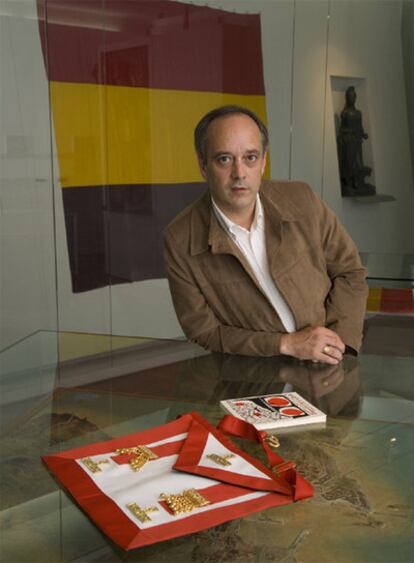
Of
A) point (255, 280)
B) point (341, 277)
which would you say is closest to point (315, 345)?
point (255, 280)

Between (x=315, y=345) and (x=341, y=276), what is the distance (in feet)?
1.47

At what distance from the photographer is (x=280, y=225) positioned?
237 cm

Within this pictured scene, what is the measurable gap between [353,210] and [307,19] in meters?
1.57

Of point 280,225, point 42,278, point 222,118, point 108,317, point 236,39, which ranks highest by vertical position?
point 236,39

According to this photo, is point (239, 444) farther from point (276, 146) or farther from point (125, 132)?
point (276, 146)

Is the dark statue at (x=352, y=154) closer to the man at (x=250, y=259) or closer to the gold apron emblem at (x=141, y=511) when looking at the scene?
the man at (x=250, y=259)

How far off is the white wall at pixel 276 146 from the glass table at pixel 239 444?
2.66 metres

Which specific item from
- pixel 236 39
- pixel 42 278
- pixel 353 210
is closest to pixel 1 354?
pixel 42 278

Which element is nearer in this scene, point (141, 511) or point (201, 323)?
point (141, 511)

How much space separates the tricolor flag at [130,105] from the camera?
480cm

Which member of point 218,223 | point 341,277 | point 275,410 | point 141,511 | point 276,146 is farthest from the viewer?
point 276,146

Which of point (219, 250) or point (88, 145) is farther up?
point (88, 145)

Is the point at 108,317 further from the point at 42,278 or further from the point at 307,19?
the point at 307,19

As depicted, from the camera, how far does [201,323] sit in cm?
230
